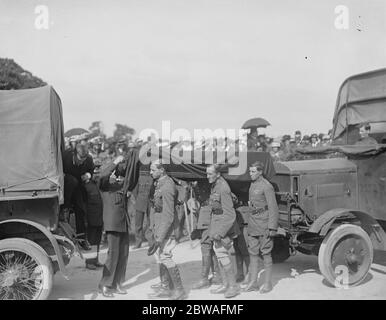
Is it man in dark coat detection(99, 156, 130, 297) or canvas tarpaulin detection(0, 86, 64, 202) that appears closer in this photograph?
canvas tarpaulin detection(0, 86, 64, 202)

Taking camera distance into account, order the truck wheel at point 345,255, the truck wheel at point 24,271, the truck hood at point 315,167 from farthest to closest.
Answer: the truck hood at point 315,167 → the truck wheel at point 345,255 → the truck wheel at point 24,271

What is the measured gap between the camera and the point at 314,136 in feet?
34.3

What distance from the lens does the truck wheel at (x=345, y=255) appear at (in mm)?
6102

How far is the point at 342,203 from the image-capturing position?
6.75 metres

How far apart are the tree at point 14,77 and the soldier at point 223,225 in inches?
436

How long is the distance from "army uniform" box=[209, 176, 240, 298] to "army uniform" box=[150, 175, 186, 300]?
555mm

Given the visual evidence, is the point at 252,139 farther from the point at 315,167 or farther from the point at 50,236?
the point at 50,236

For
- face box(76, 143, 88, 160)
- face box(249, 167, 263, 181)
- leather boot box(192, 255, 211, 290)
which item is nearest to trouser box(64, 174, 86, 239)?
face box(76, 143, 88, 160)

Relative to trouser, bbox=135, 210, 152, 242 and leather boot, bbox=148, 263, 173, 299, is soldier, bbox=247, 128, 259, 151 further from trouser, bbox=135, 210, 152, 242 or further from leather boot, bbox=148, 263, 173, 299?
leather boot, bbox=148, 263, 173, 299

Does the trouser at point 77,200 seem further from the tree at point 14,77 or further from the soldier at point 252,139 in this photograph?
the tree at point 14,77

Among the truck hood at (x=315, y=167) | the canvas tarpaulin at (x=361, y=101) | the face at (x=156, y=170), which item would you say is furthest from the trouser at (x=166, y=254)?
the canvas tarpaulin at (x=361, y=101)

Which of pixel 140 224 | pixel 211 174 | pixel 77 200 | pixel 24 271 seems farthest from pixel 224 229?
pixel 140 224

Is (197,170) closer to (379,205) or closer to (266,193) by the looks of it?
(266,193)

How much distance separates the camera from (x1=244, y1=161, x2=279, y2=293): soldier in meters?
6.03
